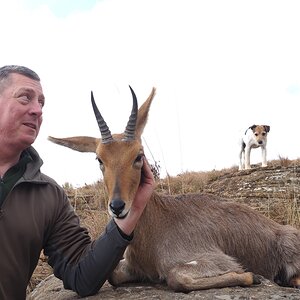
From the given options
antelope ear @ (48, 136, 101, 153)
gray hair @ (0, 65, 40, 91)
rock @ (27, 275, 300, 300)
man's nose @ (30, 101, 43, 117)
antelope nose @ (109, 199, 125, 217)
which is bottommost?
rock @ (27, 275, 300, 300)

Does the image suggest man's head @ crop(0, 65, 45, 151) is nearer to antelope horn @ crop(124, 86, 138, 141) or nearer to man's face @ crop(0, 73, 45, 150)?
man's face @ crop(0, 73, 45, 150)

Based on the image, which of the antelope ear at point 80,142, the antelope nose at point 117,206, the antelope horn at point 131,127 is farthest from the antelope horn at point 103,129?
the antelope nose at point 117,206

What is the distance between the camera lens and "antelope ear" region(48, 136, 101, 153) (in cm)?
502

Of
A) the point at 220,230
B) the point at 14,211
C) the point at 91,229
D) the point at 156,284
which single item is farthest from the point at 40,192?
the point at 91,229

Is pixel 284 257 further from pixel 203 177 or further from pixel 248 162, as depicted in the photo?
pixel 248 162

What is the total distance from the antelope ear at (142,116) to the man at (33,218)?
0.57 meters

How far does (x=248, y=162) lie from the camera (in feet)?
56.5

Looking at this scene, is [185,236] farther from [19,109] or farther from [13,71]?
[13,71]

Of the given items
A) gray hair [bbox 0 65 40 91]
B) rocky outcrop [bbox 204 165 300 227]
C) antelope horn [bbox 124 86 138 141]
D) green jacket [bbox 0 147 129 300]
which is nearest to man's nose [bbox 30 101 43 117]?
gray hair [bbox 0 65 40 91]

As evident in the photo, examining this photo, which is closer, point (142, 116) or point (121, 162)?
point (121, 162)

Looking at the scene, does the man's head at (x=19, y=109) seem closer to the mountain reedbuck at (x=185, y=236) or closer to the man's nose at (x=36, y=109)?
the man's nose at (x=36, y=109)

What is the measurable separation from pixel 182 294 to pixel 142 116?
5.33 ft

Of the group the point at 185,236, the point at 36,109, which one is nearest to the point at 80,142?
the point at 36,109

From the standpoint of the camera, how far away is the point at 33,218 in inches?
180
